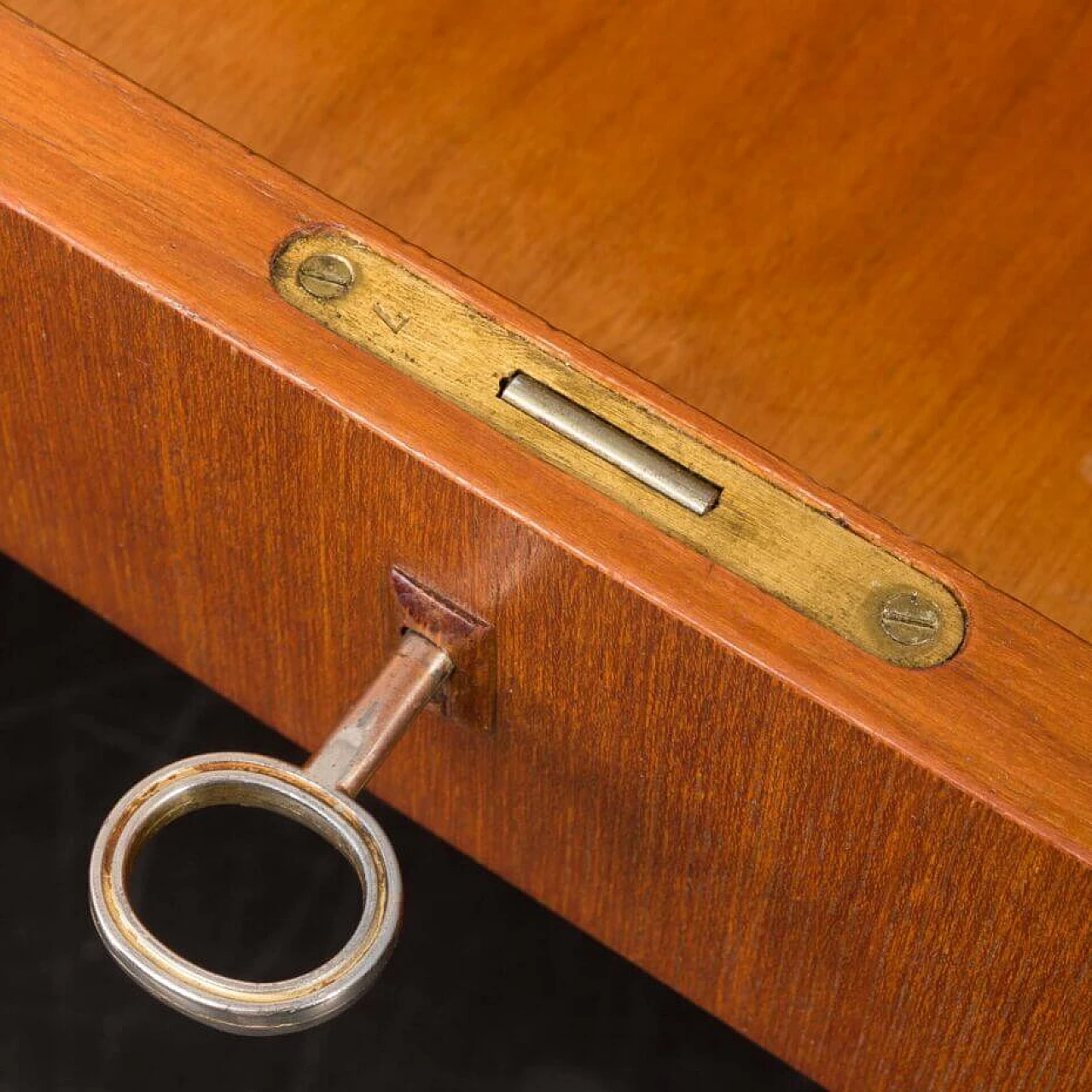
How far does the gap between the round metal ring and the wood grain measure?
0.24 m

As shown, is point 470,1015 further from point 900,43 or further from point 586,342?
point 900,43

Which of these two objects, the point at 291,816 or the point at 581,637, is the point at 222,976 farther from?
the point at 581,637

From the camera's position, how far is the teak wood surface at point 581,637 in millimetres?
810

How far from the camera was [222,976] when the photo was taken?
2.72 feet

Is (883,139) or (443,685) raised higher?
(883,139)

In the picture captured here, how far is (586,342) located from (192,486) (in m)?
0.19

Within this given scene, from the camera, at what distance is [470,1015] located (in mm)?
1148

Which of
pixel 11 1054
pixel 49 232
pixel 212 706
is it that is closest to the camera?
pixel 49 232

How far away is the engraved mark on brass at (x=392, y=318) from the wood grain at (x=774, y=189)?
9 cm

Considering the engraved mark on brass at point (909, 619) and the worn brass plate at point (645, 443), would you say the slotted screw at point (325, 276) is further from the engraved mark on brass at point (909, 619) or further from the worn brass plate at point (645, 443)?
the engraved mark on brass at point (909, 619)

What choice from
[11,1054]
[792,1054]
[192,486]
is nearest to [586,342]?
[192,486]

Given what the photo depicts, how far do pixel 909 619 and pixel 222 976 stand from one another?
0.98 ft

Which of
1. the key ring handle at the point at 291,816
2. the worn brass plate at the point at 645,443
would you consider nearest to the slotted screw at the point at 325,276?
the worn brass plate at the point at 645,443

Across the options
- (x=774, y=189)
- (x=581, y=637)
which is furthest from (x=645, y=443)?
(x=774, y=189)
